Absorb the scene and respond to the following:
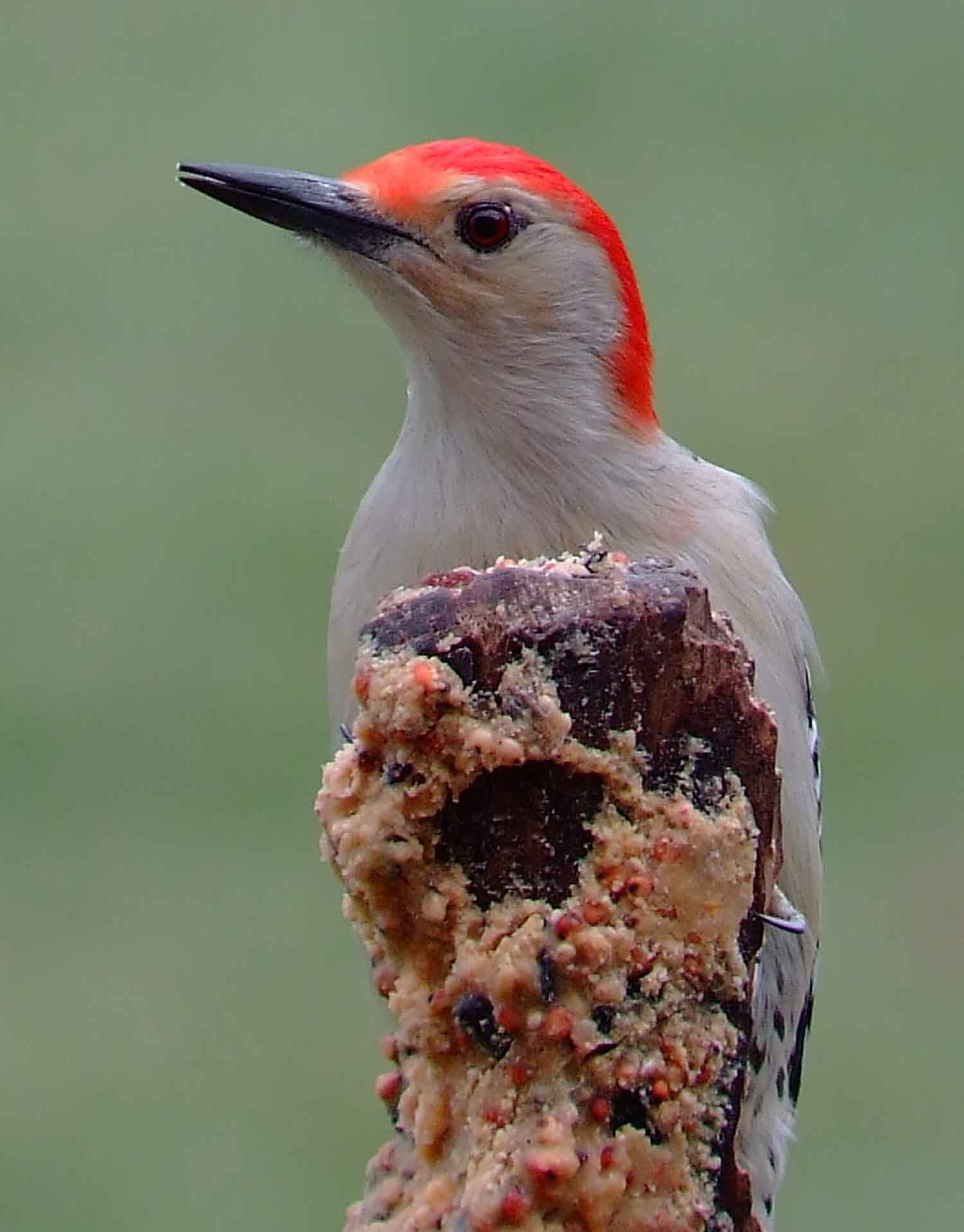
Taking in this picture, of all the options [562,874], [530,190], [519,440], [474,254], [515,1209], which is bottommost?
[515,1209]

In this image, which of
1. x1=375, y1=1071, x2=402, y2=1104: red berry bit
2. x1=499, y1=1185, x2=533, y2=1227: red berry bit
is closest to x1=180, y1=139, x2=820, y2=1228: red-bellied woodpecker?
x1=375, y1=1071, x2=402, y2=1104: red berry bit

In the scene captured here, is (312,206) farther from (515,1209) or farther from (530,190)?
(515,1209)

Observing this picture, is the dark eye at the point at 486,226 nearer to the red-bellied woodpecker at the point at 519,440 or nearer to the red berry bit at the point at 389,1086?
the red-bellied woodpecker at the point at 519,440

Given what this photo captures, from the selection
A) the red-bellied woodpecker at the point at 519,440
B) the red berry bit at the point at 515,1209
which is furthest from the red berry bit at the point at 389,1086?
the red-bellied woodpecker at the point at 519,440

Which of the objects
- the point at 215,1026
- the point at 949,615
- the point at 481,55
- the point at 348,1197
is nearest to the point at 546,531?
the point at 348,1197

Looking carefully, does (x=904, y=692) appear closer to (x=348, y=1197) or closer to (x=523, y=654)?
(x=348, y=1197)

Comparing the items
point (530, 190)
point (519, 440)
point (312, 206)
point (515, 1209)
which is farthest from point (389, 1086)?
point (530, 190)
